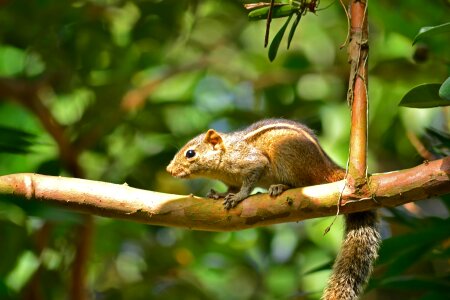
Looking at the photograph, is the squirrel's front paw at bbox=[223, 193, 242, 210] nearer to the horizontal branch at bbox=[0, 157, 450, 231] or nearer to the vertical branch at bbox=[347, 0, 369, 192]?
the horizontal branch at bbox=[0, 157, 450, 231]

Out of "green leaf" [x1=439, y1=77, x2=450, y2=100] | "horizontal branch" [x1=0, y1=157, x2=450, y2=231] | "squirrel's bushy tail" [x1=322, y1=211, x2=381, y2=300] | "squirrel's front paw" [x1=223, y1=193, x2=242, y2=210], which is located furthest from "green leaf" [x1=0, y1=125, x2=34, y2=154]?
"squirrel's bushy tail" [x1=322, y1=211, x2=381, y2=300]

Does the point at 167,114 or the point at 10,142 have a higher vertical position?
the point at 10,142

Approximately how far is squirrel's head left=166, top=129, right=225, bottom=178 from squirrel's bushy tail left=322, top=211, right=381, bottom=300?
874 mm

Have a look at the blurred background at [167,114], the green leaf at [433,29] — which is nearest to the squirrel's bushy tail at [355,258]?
the green leaf at [433,29]

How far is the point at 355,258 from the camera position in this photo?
2.41 meters

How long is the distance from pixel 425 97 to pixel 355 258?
2.19 feet

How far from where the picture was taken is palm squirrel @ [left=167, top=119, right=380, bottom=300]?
239cm

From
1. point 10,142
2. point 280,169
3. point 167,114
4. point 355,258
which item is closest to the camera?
point 10,142

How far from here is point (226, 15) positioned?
4.89 m

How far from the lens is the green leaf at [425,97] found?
194 cm

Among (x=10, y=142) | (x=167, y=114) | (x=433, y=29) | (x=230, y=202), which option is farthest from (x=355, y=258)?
(x=167, y=114)

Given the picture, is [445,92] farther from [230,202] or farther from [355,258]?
[355,258]

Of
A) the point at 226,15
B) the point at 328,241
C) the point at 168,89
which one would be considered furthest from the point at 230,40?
the point at 328,241

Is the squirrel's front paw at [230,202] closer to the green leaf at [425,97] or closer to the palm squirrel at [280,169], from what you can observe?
the palm squirrel at [280,169]
